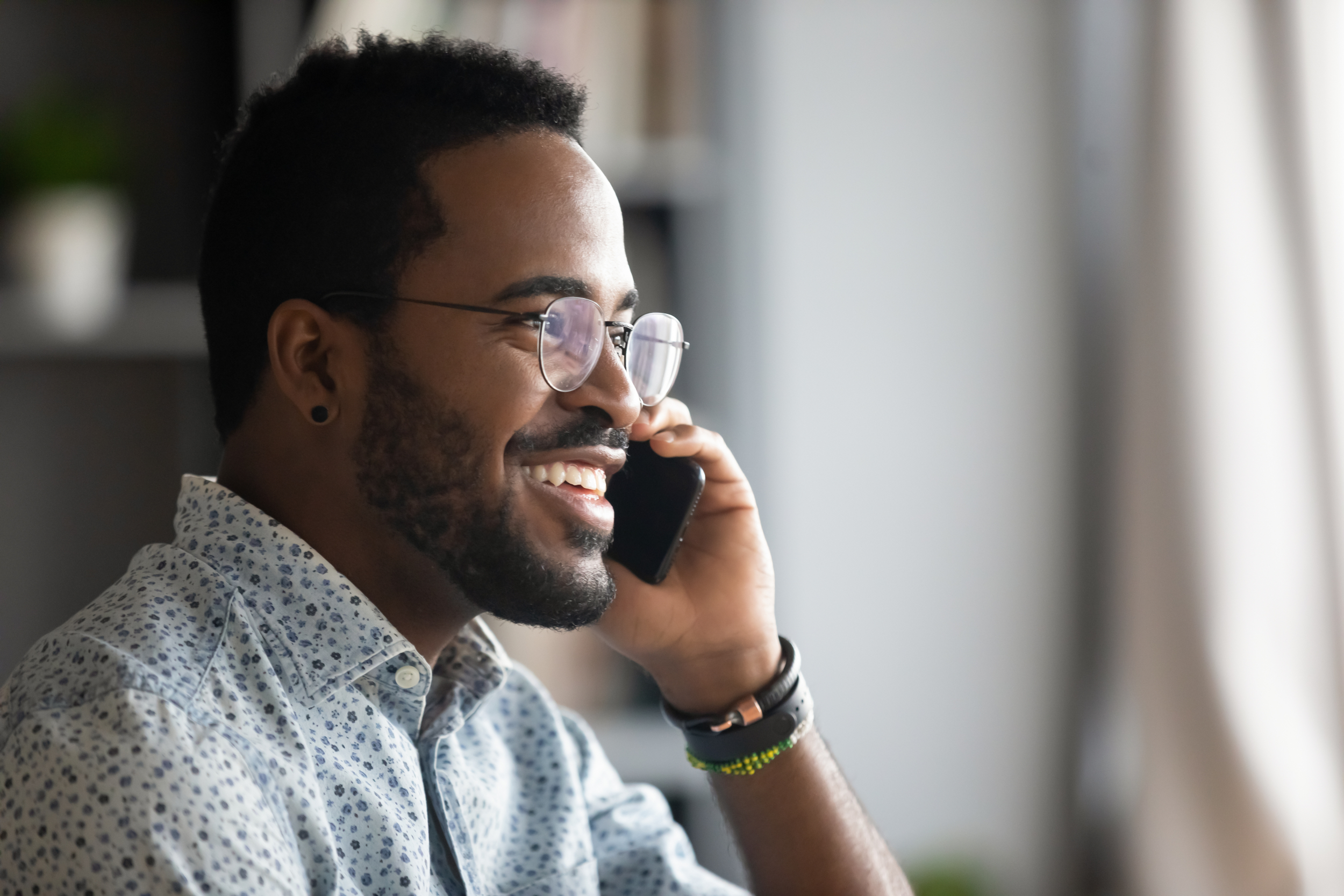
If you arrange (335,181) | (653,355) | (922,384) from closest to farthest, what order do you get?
(335,181) → (653,355) → (922,384)

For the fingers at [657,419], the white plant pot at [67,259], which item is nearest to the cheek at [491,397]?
the fingers at [657,419]

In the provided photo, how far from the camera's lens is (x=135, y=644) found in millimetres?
794

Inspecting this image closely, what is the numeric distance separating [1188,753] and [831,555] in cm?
74

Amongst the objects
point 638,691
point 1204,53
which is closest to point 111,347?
point 638,691

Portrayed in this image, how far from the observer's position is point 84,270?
201 cm

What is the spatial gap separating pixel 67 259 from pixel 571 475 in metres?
1.35

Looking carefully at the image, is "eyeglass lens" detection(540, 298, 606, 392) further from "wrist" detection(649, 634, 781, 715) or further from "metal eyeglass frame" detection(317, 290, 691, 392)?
"wrist" detection(649, 634, 781, 715)

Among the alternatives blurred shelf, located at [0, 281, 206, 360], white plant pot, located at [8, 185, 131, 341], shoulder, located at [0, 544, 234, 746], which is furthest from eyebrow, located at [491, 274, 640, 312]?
white plant pot, located at [8, 185, 131, 341]

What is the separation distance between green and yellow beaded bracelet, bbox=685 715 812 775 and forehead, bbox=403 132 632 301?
1.62 ft

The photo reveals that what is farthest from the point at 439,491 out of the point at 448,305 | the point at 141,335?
the point at 141,335

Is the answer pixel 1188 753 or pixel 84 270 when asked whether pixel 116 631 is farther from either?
pixel 1188 753

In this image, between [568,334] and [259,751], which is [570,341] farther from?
[259,751]

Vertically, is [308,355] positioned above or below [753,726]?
above

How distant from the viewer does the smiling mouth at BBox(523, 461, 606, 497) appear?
103cm
